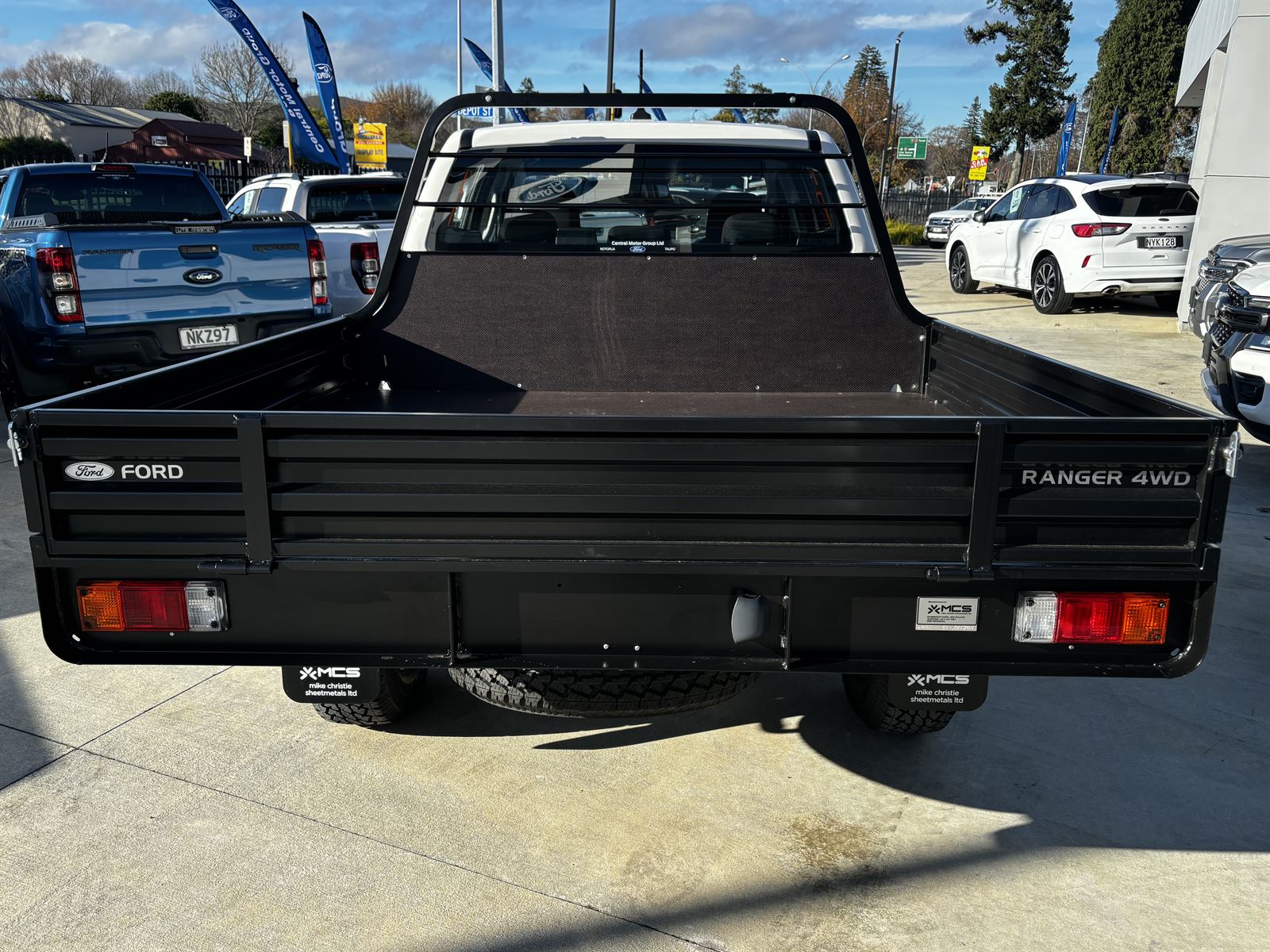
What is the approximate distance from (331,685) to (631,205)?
7.98 ft

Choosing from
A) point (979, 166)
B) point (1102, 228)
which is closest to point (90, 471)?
point (1102, 228)

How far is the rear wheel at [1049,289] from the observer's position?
550 inches

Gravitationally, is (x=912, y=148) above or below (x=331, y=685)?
above

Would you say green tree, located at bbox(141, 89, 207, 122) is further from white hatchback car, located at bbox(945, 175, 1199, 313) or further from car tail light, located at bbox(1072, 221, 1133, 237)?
car tail light, located at bbox(1072, 221, 1133, 237)

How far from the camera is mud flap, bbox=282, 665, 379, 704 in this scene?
281 cm

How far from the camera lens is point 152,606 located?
2.46 meters

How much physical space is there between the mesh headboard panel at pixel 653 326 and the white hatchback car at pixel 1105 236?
34.1 feet

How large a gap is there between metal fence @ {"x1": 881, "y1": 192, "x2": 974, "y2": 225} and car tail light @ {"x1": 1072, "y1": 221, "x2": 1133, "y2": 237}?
1440 inches

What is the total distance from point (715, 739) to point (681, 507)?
1.56m

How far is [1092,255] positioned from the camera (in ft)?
43.6

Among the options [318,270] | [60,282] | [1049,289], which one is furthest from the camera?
[1049,289]

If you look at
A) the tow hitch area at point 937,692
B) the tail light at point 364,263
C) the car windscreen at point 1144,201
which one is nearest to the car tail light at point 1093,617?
the tow hitch area at point 937,692

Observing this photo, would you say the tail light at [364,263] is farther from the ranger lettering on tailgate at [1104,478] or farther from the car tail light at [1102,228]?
the car tail light at [1102,228]

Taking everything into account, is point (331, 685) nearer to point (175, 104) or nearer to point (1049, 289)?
point (1049, 289)
